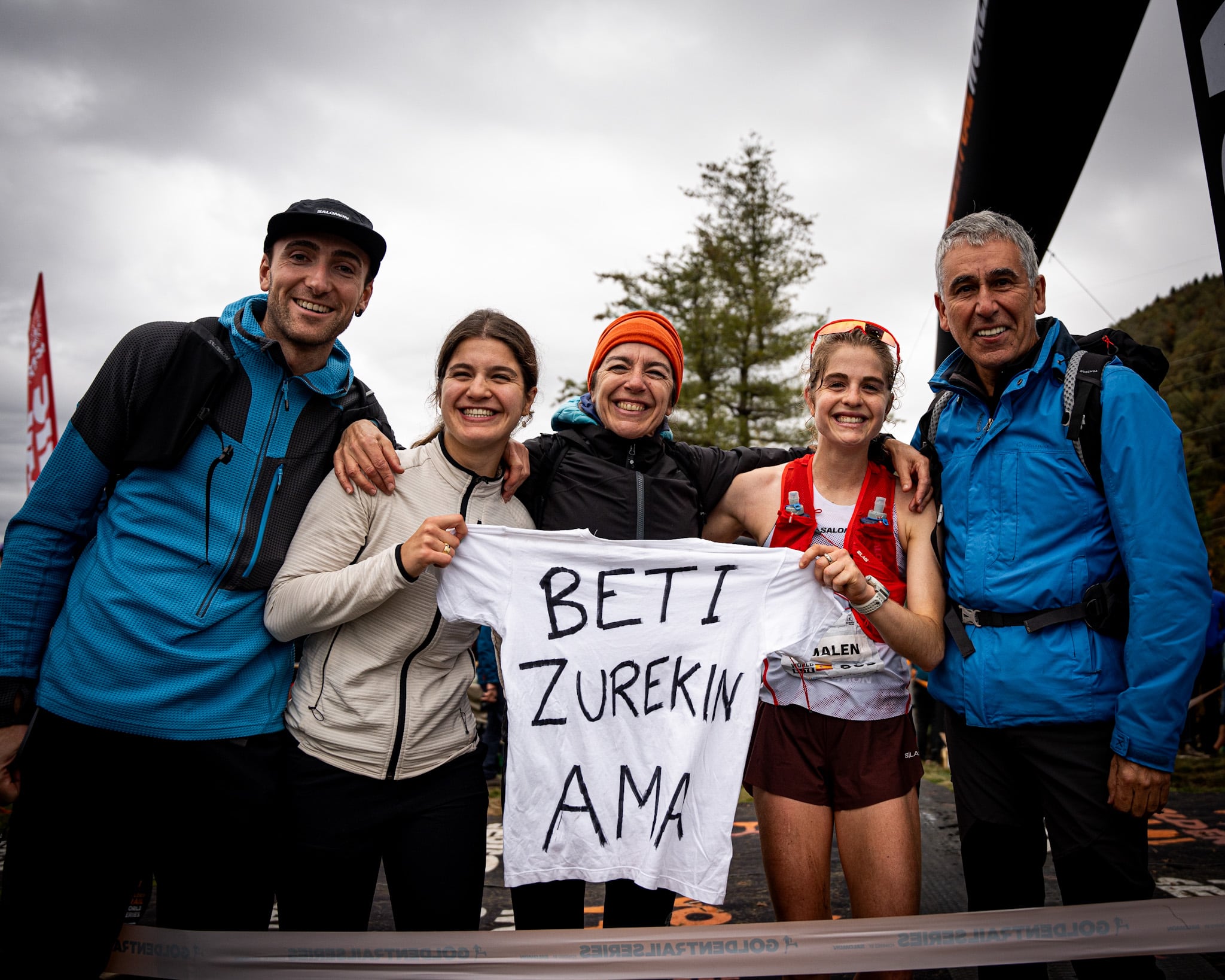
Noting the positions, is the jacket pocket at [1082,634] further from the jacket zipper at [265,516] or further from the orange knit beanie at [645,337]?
the jacket zipper at [265,516]

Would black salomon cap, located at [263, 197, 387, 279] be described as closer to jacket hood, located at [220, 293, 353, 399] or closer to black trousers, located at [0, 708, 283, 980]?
jacket hood, located at [220, 293, 353, 399]

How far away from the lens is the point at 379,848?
7.13ft

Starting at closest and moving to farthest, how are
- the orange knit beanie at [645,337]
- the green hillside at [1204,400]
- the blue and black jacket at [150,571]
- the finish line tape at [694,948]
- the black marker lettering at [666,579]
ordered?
1. the finish line tape at [694,948]
2. the blue and black jacket at [150,571]
3. the black marker lettering at [666,579]
4. the orange knit beanie at [645,337]
5. the green hillside at [1204,400]

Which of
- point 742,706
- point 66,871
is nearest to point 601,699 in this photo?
point 742,706

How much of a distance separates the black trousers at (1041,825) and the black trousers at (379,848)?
168 centimetres

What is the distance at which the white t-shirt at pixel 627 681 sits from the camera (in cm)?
229

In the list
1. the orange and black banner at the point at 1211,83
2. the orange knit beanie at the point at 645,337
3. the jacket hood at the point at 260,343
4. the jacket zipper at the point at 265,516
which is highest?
the orange and black banner at the point at 1211,83

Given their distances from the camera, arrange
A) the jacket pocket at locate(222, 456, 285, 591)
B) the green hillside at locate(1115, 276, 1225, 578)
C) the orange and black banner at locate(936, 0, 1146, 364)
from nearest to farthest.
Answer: the jacket pocket at locate(222, 456, 285, 591) → the orange and black banner at locate(936, 0, 1146, 364) → the green hillside at locate(1115, 276, 1225, 578)

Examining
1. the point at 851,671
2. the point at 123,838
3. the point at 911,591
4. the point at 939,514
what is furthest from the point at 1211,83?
the point at 123,838

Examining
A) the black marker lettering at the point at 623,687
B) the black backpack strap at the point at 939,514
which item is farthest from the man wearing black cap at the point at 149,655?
the black backpack strap at the point at 939,514

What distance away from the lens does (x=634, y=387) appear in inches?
104

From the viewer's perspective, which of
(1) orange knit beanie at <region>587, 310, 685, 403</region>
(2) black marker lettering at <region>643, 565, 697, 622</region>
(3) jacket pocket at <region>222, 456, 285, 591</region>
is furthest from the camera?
(1) orange knit beanie at <region>587, 310, 685, 403</region>

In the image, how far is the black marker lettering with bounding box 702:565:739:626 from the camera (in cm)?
245

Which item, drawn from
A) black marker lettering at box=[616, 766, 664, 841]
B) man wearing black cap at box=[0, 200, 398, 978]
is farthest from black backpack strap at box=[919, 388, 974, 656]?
man wearing black cap at box=[0, 200, 398, 978]
